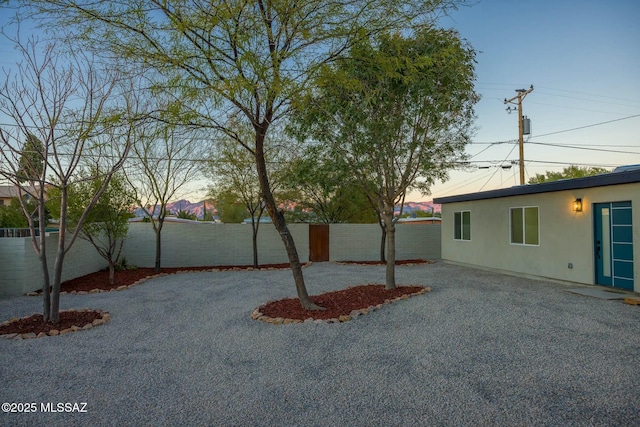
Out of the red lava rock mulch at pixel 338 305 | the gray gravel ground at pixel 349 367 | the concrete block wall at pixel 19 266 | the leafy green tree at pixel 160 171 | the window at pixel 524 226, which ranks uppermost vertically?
the leafy green tree at pixel 160 171

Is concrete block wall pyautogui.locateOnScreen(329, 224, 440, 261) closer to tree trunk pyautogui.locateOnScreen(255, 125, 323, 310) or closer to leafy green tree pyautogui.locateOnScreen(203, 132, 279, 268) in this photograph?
leafy green tree pyautogui.locateOnScreen(203, 132, 279, 268)

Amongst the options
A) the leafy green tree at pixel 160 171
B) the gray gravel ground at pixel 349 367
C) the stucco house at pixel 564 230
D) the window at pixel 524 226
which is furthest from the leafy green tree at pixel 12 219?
the window at pixel 524 226

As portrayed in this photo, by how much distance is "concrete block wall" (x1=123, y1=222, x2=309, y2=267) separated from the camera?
1232cm

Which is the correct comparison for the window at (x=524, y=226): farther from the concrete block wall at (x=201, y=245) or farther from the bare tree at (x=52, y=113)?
the bare tree at (x=52, y=113)

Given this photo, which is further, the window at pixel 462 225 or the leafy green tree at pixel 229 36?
the window at pixel 462 225

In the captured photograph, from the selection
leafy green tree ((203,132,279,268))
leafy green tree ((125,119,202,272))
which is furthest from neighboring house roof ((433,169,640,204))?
leafy green tree ((125,119,202,272))

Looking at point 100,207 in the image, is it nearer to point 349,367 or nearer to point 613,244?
point 349,367

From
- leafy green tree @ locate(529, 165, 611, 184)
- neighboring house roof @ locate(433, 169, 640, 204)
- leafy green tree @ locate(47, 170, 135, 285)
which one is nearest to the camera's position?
neighboring house roof @ locate(433, 169, 640, 204)

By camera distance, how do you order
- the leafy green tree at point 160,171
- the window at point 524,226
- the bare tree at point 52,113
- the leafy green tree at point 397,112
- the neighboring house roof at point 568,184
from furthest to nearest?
the leafy green tree at point 160,171 → the window at point 524,226 → the neighboring house roof at point 568,184 → the leafy green tree at point 397,112 → the bare tree at point 52,113

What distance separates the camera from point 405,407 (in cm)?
303

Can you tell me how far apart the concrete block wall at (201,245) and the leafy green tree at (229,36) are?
310 inches

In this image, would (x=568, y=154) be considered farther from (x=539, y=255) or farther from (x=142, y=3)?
(x=142, y=3)

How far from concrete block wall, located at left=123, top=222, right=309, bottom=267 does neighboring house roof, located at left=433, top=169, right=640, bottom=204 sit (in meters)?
6.48

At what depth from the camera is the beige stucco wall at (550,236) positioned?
25.1 ft
